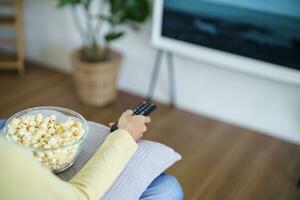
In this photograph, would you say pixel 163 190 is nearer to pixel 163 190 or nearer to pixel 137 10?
pixel 163 190

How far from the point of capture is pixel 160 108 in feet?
8.09

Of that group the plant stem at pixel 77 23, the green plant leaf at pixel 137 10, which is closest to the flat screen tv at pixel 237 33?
the green plant leaf at pixel 137 10

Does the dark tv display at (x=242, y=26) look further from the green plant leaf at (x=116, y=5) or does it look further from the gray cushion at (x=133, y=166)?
the gray cushion at (x=133, y=166)

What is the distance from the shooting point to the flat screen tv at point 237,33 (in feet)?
6.10

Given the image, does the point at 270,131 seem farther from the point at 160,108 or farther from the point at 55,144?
the point at 55,144

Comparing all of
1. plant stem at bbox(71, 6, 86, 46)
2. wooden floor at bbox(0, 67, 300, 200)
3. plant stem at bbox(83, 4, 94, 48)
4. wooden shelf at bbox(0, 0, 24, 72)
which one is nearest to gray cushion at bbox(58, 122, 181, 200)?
wooden floor at bbox(0, 67, 300, 200)

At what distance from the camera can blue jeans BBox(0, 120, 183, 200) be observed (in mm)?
1028

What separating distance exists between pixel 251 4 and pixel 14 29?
187cm

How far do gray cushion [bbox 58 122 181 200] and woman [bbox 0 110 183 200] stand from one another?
37 mm

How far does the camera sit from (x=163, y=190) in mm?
1053

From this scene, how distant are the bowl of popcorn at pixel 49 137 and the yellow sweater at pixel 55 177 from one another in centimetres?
8

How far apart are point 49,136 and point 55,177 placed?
194 mm

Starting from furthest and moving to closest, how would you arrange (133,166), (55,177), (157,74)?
(157,74) → (133,166) → (55,177)

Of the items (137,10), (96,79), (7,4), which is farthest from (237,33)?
(7,4)
